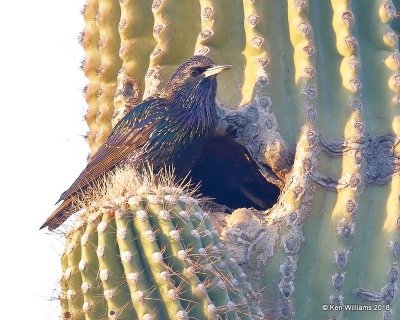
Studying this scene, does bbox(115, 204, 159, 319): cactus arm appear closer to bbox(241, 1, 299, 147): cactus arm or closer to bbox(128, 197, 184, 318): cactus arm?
bbox(128, 197, 184, 318): cactus arm

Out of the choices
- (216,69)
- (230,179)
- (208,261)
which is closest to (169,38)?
(216,69)

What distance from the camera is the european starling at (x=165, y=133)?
17.8 feet

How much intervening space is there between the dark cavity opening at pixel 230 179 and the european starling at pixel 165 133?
231 millimetres

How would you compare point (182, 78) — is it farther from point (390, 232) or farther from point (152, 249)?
point (152, 249)

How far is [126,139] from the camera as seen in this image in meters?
5.46

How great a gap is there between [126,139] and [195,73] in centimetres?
46

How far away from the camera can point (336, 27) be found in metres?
5.35

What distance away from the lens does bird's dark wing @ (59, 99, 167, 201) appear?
546cm

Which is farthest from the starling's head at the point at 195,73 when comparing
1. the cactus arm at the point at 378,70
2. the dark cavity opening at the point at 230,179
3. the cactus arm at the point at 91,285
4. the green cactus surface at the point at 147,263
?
the cactus arm at the point at 91,285

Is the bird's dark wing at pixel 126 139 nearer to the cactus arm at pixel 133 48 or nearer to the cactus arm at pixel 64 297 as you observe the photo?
the cactus arm at pixel 133 48

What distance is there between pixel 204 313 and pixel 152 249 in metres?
0.28

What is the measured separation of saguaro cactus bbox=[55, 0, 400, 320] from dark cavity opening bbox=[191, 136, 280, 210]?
0.27m

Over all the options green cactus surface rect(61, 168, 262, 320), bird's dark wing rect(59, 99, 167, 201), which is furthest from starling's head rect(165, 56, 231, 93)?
green cactus surface rect(61, 168, 262, 320)

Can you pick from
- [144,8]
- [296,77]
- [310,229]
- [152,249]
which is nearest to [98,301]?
[152,249]
